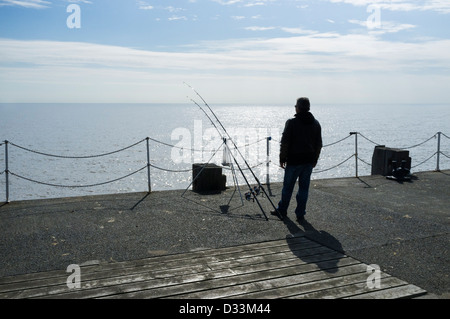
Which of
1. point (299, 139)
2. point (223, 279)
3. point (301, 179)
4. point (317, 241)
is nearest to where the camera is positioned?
point (223, 279)

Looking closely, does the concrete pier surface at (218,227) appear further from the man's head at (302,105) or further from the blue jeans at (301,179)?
the man's head at (302,105)

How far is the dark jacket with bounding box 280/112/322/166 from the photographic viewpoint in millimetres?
6793

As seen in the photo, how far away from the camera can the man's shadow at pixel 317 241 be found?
188 inches

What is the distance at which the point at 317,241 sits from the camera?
5.69m

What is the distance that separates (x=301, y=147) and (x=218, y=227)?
70.9 inches

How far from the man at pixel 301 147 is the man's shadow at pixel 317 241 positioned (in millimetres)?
402

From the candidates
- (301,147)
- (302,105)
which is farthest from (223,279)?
(302,105)

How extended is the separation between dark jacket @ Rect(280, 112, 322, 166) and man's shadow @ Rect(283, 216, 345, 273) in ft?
3.27

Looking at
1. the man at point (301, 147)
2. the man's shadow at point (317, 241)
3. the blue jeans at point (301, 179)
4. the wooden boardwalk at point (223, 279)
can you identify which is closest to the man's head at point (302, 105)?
the man at point (301, 147)

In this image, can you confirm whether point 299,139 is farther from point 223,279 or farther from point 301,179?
point 223,279

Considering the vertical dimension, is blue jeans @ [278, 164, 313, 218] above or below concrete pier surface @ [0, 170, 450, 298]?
above

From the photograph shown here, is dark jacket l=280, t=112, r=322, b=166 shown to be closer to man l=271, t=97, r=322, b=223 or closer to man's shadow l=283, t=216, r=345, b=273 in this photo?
man l=271, t=97, r=322, b=223

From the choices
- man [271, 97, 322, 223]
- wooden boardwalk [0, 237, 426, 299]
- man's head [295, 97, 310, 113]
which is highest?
man's head [295, 97, 310, 113]

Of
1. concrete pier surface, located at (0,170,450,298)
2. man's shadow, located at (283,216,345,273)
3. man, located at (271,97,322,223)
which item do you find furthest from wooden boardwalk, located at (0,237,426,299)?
man, located at (271,97,322,223)
